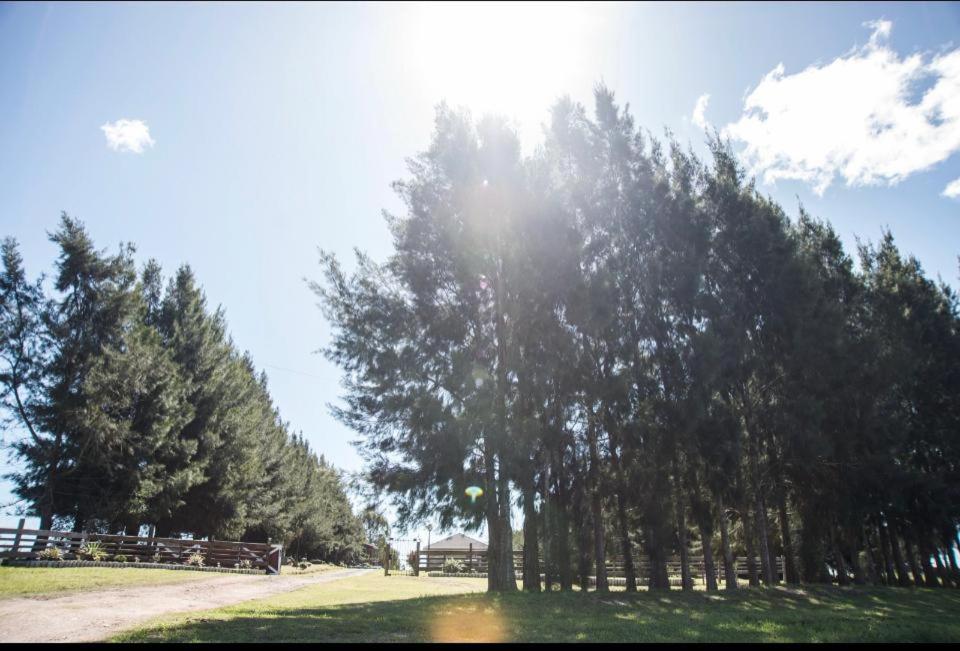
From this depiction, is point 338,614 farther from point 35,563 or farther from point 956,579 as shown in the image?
point 956,579

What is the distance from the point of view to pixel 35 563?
16.4m

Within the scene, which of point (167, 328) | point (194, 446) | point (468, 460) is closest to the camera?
point (468, 460)

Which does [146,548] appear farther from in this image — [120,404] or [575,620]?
[575,620]

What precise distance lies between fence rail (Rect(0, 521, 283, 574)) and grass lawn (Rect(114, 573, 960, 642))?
1088 centimetres

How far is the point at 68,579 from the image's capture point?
1336cm

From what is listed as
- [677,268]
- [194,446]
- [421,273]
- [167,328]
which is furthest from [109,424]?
[677,268]

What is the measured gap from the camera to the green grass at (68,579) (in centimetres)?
1132

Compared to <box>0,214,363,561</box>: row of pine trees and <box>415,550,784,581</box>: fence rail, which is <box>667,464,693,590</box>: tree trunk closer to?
<box>415,550,784,581</box>: fence rail

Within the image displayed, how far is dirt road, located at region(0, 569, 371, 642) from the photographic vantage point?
22.9 ft

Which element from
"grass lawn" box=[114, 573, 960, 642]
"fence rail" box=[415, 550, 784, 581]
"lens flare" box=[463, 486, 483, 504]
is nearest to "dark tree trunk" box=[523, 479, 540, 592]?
"lens flare" box=[463, 486, 483, 504]

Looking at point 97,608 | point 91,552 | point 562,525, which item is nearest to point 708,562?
point 562,525

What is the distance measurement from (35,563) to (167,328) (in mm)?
17175

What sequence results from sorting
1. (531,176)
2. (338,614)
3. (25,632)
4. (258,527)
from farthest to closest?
(258,527), (531,176), (338,614), (25,632)

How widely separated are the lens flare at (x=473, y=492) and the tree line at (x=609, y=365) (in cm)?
18
